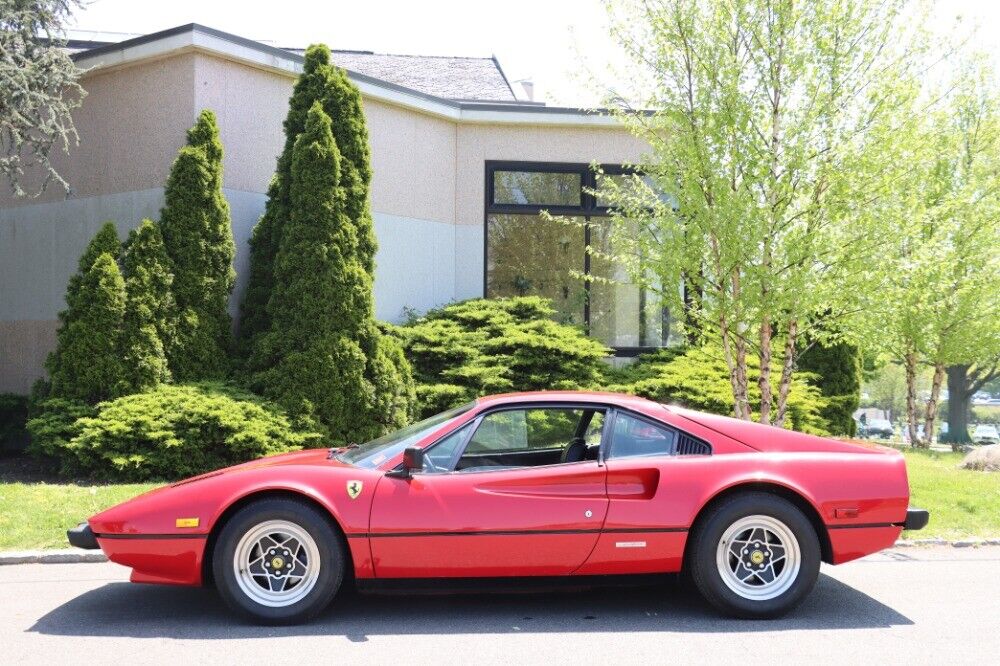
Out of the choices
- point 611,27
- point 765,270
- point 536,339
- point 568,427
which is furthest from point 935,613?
point 536,339

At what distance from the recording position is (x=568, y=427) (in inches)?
242

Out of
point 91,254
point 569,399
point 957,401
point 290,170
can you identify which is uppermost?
point 290,170

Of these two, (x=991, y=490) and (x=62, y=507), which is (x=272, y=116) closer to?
(x=62, y=507)

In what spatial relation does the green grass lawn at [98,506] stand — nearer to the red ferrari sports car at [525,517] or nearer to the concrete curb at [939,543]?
the concrete curb at [939,543]

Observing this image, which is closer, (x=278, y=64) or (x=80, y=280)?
(x=80, y=280)

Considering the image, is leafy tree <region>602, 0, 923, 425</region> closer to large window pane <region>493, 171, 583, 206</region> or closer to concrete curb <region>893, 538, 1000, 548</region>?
concrete curb <region>893, 538, 1000, 548</region>

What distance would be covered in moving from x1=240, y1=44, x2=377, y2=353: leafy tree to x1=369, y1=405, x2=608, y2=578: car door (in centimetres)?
616

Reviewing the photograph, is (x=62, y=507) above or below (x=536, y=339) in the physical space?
below

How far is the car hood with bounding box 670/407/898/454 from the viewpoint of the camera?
583cm

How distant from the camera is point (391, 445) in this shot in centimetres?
589

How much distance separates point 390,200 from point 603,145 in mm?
3588

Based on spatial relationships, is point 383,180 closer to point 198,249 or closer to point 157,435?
point 198,249

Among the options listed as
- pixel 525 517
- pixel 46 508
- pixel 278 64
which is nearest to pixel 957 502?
pixel 525 517

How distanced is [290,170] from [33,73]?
306 cm
